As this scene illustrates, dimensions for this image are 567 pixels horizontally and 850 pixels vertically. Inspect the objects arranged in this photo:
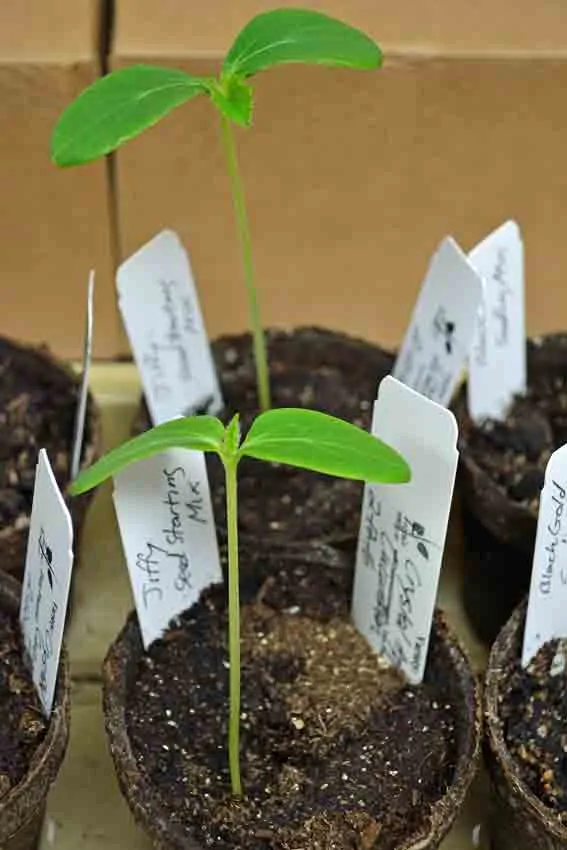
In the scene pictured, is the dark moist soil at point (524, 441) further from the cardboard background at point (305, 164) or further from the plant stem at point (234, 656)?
the plant stem at point (234, 656)

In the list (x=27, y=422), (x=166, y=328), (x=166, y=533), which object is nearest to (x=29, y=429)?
(x=27, y=422)

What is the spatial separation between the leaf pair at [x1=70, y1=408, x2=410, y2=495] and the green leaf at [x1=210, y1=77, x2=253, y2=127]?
0.18 meters

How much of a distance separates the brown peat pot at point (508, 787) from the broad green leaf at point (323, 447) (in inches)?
9.1

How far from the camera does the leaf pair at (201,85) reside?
730 mm

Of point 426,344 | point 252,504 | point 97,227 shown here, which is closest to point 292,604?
point 252,504

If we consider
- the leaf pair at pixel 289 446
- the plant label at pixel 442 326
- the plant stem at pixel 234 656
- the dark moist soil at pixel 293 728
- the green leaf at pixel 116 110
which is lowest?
the dark moist soil at pixel 293 728

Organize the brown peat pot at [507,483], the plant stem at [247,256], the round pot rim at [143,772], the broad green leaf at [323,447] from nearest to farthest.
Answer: the broad green leaf at [323,447], the round pot rim at [143,772], the plant stem at [247,256], the brown peat pot at [507,483]

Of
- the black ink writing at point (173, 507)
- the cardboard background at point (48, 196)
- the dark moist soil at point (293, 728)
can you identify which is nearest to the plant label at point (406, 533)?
the dark moist soil at point (293, 728)

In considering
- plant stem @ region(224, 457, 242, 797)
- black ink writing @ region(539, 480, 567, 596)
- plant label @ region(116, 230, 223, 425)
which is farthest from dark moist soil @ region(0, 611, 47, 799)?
black ink writing @ region(539, 480, 567, 596)

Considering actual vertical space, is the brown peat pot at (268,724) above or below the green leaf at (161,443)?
below

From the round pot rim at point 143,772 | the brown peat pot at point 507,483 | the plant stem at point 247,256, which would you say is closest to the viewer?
the round pot rim at point 143,772

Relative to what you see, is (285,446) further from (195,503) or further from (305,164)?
(305,164)

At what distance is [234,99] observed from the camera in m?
0.77

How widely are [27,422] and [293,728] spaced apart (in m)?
Answer: 0.36
